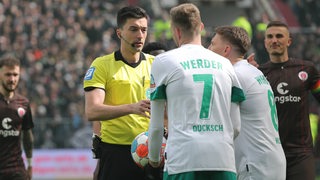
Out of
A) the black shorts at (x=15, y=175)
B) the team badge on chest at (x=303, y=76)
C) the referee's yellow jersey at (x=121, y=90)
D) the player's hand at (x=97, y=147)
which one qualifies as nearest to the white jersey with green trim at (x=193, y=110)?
the referee's yellow jersey at (x=121, y=90)

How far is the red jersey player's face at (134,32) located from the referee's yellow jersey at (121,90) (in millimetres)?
205

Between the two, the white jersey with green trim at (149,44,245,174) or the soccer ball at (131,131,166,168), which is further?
the soccer ball at (131,131,166,168)

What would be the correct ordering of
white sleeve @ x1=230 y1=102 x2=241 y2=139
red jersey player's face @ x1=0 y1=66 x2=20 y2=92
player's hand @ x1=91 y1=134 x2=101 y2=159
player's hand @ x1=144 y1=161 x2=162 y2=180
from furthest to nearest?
red jersey player's face @ x1=0 y1=66 x2=20 y2=92 → player's hand @ x1=91 y1=134 x2=101 y2=159 → player's hand @ x1=144 y1=161 x2=162 y2=180 → white sleeve @ x1=230 y1=102 x2=241 y2=139

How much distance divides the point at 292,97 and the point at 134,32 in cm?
207

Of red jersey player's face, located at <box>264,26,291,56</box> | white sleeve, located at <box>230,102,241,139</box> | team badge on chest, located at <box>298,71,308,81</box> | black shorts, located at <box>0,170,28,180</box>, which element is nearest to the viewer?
white sleeve, located at <box>230,102,241,139</box>

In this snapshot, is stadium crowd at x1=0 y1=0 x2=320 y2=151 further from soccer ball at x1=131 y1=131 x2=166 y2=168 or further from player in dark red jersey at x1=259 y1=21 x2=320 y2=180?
soccer ball at x1=131 y1=131 x2=166 y2=168

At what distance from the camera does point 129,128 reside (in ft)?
24.6

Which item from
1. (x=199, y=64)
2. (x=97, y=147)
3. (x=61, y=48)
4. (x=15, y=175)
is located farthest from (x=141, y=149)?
(x=61, y=48)

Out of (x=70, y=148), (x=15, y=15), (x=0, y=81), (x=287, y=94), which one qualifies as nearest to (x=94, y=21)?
(x=15, y=15)

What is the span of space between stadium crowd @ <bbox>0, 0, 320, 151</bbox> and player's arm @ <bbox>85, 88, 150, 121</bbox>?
45.1ft

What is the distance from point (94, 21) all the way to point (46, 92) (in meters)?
4.69

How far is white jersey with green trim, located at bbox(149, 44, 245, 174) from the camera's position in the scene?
5.89m

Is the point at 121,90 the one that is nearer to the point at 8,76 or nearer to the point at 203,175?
the point at 203,175

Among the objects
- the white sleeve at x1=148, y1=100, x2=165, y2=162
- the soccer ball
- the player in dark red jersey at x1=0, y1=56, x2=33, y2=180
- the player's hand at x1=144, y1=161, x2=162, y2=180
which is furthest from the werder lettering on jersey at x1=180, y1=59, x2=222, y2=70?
the player in dark red jersey at x1=0, y1=56, x2=33, y2=180
